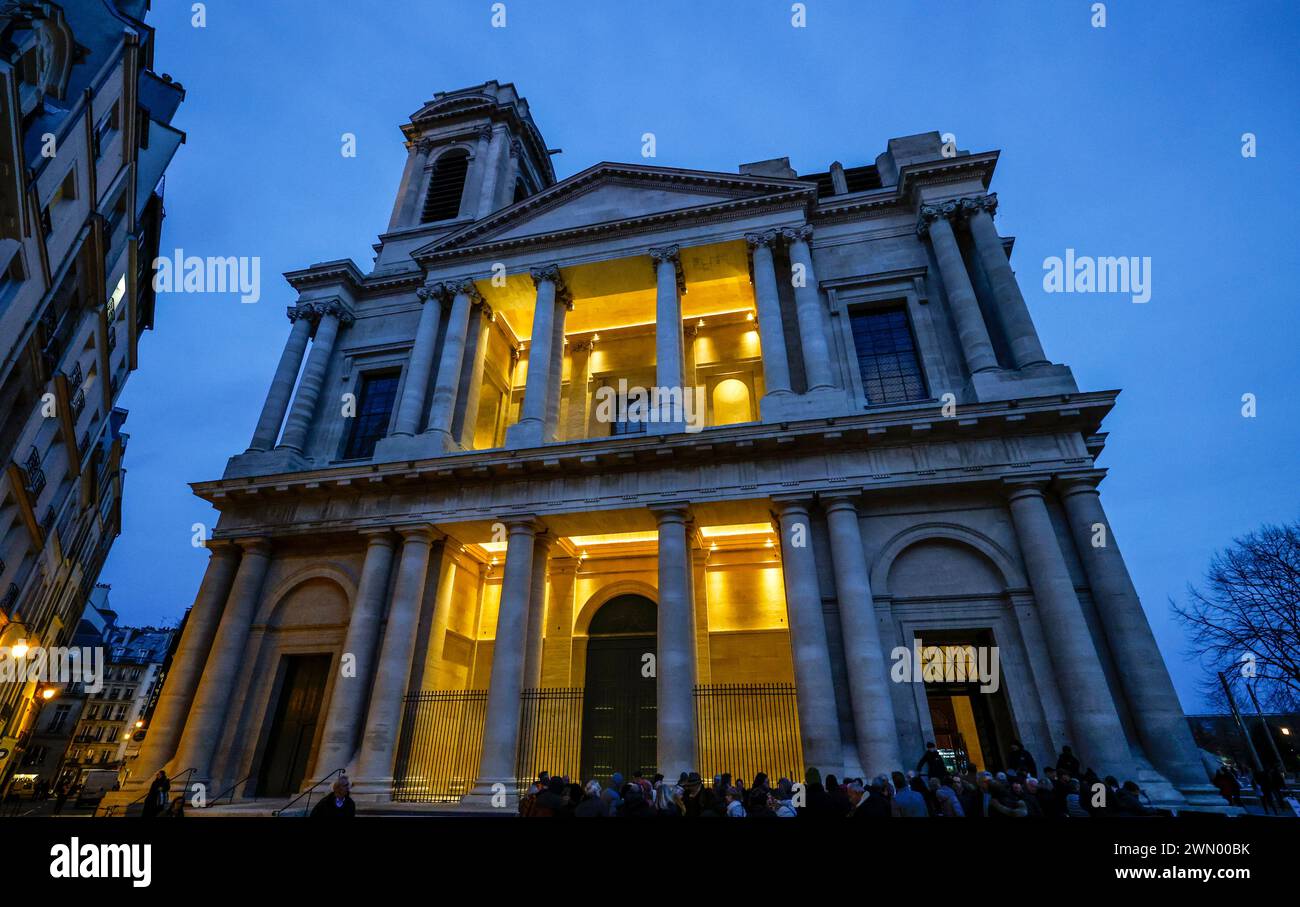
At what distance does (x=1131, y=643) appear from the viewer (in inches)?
495

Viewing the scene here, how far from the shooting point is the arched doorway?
56.8ft

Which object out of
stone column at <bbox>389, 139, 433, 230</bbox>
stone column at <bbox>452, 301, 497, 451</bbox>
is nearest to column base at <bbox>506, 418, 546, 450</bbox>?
stone column at <bbox>452, 301, 497, 451</bbox>

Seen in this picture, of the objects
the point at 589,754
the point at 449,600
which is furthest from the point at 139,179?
the point at 589,754

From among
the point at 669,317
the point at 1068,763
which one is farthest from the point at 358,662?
the point at 1068,763

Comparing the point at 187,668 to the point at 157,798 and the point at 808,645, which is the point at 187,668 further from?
the point at 808,645

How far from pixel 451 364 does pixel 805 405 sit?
1096 centimetres

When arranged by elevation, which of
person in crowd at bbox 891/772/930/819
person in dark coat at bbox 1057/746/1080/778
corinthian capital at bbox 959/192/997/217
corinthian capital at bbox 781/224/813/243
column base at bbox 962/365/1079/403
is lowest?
person in crowd at bbox 891/772/930/819

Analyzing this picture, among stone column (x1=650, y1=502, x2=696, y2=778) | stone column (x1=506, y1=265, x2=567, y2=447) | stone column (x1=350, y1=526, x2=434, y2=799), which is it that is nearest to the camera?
stone column (x1=650, y1=502, x2=696, y2=778)

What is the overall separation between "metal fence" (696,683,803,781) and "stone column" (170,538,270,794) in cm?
1231

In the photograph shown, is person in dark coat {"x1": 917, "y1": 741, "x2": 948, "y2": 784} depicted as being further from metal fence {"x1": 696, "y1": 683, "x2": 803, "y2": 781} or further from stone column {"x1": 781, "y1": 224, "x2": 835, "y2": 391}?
stone column {"x1": 781, "y1": 224, "x2": 835, "y2": 391}

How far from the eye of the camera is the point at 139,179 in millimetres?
23641

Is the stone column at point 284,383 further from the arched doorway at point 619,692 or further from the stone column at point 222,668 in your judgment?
the arched doorway at point 619,692
